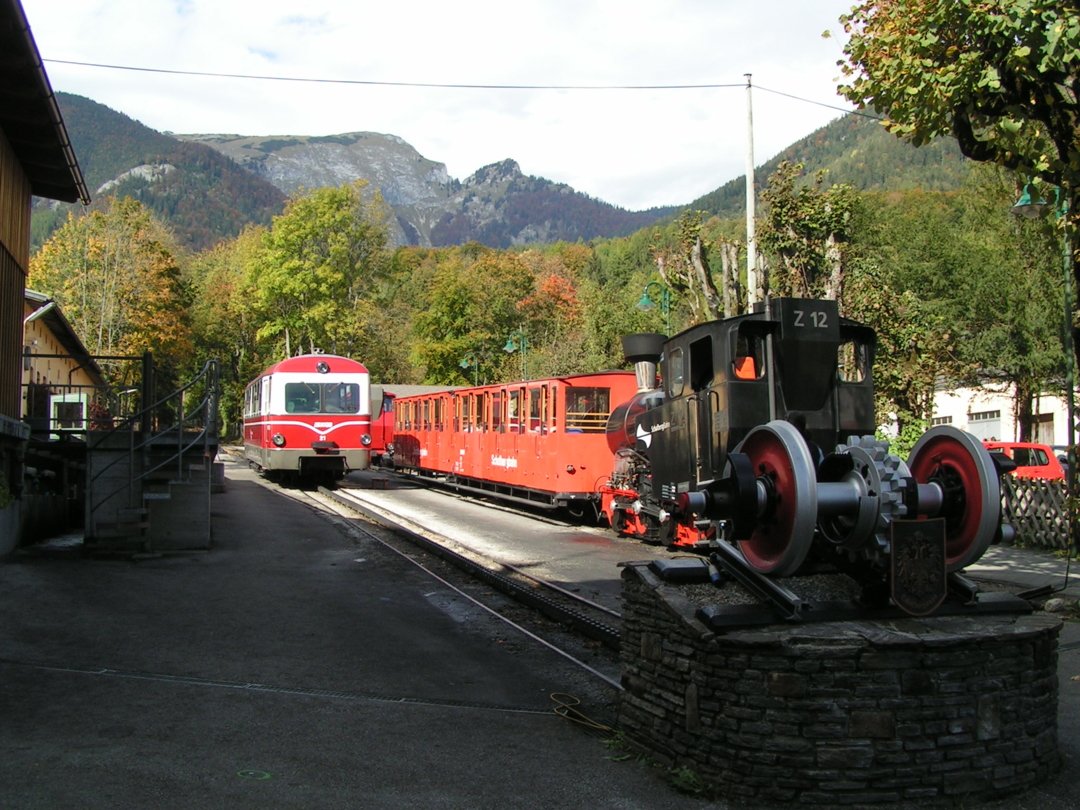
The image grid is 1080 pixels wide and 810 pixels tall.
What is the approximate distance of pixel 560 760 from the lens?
18.0ft

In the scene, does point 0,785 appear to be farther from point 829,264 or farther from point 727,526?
point 829,264

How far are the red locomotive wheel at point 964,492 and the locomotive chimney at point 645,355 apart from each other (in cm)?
1059

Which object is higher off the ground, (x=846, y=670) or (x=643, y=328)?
(x=643, y=328)

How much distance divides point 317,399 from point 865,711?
70.6 feet

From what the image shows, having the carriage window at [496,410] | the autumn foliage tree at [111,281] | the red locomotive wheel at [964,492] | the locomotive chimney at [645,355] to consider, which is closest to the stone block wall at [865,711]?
the red locomotive wheel at [964,492]

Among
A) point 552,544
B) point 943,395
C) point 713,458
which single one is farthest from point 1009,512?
point 943,395

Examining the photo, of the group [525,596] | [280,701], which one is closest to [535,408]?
[525,596]

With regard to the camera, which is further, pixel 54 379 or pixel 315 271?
pixel 315 271

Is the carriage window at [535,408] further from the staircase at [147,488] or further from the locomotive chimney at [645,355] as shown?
the staircase at [147,488]

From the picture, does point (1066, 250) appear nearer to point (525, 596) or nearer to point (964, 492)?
point (964, 492)

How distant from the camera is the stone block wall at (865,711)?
4.72 meters

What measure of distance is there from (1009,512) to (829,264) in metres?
6.12

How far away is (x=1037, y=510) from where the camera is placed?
51.1ft

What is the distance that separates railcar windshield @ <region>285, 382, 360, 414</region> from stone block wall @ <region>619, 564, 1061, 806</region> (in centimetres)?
2077
